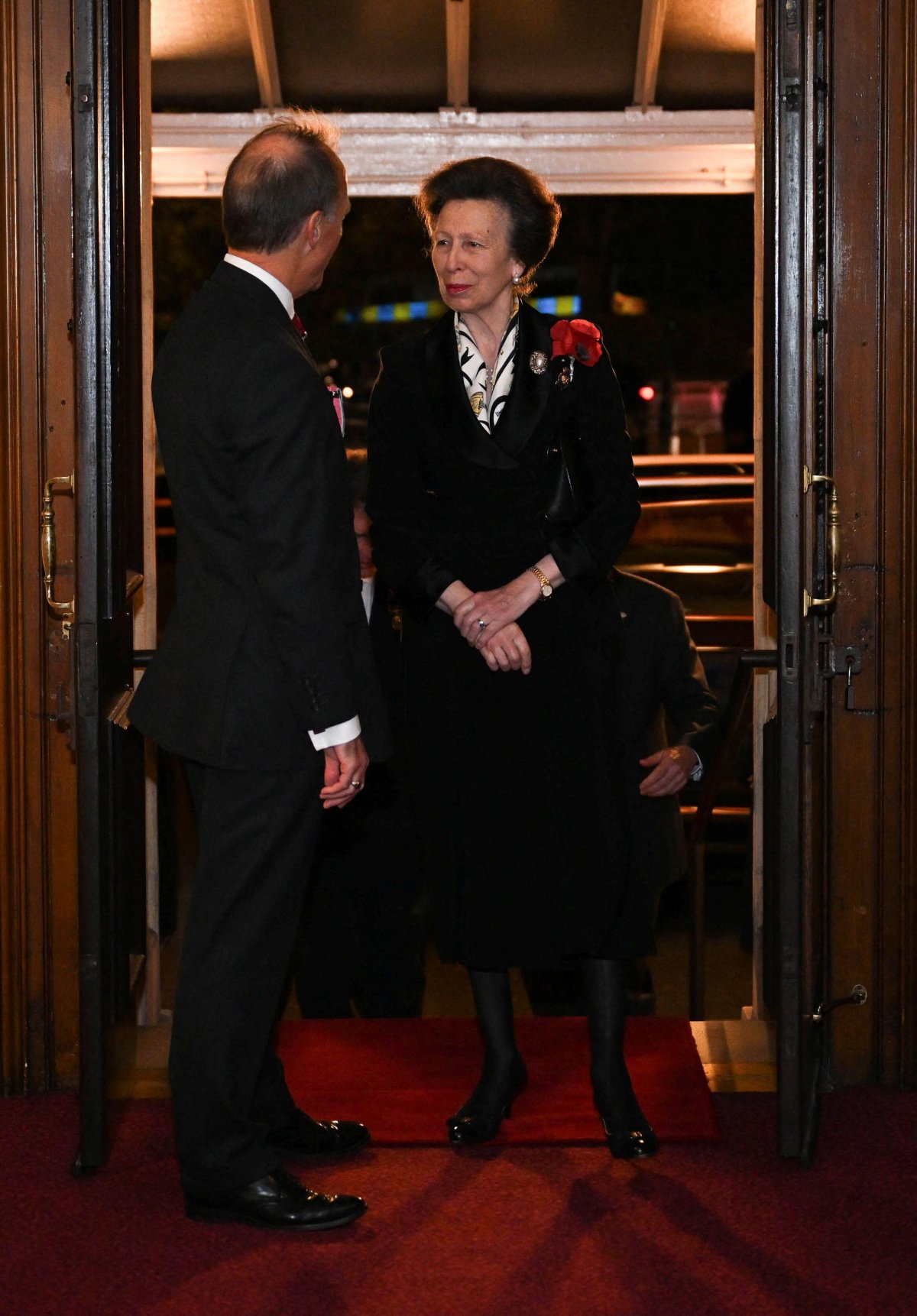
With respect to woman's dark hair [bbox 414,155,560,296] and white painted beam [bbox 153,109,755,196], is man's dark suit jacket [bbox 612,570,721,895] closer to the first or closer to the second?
woman's dark hair [bbox 414,155,560,296]

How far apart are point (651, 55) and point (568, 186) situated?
45cm

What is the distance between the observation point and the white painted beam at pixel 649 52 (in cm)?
491

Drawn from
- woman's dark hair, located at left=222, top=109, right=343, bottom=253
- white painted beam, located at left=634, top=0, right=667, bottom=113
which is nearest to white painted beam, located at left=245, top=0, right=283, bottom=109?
white painted beam, located at left=634, top=0, right=667, bottom=113

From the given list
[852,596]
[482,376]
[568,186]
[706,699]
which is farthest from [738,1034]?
[568,186]

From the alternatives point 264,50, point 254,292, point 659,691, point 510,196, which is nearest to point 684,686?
point 659,691

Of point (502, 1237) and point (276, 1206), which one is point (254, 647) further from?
point (502, 1237)

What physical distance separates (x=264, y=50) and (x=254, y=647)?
9.17ft

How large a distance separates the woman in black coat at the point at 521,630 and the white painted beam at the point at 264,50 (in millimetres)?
1811

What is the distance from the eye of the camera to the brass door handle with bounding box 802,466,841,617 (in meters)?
3.21

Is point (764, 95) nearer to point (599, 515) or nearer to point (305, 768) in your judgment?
point (599, 515)

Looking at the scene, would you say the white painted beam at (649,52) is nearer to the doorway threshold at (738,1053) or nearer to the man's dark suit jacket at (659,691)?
the man's dark suit jacket at (659,691)

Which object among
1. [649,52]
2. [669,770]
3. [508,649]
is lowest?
[669,770]

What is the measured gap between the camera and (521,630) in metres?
3.32

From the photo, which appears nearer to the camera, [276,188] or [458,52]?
[276,188]
